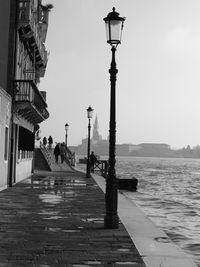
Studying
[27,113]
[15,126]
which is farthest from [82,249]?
[27,113]

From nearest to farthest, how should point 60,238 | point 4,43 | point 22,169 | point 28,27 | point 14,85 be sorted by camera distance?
point 60,238 → point 4,43 → point 14,85 → point 28,27 → point 22,169

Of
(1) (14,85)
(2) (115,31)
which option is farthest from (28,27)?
(2) (115,31)

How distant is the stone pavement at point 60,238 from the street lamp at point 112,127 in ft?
1.04

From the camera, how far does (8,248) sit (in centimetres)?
802

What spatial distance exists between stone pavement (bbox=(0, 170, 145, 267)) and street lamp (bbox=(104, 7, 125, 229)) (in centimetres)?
32

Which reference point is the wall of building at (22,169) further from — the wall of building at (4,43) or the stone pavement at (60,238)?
the stone pavement at (60,238)

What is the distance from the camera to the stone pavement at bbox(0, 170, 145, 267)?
729cm

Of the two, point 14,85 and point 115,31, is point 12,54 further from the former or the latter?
point 115,31

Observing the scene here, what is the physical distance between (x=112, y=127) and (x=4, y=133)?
9951 millimetres

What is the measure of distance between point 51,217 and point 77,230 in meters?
2.11

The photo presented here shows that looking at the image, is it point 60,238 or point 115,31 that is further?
point 115,31

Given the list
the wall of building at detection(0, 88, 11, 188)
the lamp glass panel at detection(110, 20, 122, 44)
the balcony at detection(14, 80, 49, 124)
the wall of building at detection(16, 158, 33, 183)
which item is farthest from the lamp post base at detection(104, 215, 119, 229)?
the wall of building at detection(16, 158, 33, 183)

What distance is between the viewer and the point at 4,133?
19844mm

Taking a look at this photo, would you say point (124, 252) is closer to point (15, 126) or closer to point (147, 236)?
point (147, 236)
